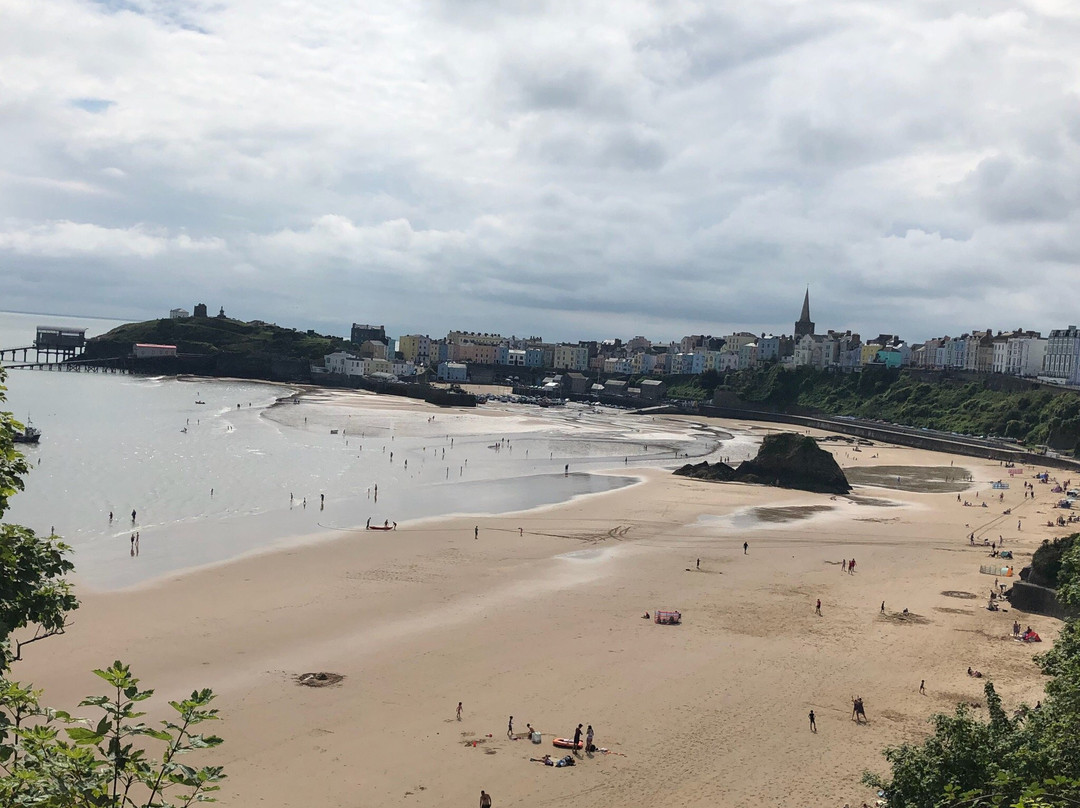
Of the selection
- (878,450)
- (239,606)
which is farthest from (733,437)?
(239,606)

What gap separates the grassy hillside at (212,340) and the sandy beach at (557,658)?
122391 mm

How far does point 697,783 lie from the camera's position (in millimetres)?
15844

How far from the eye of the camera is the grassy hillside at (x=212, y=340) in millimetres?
149875

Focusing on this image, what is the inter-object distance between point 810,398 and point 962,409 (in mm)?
23941

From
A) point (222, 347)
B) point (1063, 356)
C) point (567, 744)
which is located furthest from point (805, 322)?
point (567, 744)

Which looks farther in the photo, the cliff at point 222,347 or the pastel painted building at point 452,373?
the pastel painted building at point 452,373

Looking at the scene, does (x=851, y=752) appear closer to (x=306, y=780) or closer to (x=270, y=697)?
(x=306, y=780)

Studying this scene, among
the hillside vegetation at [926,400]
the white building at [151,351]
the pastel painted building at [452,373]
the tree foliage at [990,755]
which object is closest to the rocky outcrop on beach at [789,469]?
the hillside vegetation at [926,400]

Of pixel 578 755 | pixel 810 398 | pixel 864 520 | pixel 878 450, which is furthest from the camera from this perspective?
pixel 810 398

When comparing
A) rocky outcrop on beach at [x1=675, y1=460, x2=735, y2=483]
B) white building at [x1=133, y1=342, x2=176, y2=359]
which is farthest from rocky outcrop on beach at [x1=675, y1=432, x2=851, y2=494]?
white building at [x1=133, y1=342, x2=176, y2=359]

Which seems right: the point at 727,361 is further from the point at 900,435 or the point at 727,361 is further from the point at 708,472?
the point at 708,472

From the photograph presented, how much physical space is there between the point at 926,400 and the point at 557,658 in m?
91.4

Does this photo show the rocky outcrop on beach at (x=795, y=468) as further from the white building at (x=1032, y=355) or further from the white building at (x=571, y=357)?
the white building at (x=571, y=357)

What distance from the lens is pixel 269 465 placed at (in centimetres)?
5206
